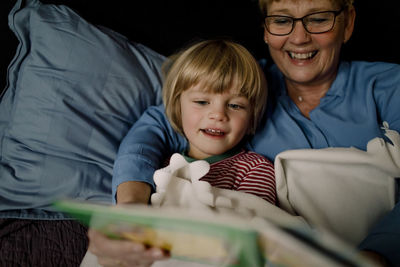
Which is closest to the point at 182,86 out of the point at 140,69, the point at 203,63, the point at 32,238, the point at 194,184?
the point at 203,63

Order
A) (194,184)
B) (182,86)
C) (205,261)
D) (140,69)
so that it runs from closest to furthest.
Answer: (205,261) < (194,184) < (182,86) < (140,69)

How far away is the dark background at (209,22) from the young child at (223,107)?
356 millimetres

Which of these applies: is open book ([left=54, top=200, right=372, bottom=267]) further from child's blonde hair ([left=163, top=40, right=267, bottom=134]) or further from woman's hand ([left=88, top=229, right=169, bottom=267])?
child's blonde hair ([left=163, top=40, right=267, bottom=134])

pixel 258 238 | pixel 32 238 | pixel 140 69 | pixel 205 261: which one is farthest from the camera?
pixel 140 69

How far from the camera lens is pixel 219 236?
44cm

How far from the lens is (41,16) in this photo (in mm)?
1189

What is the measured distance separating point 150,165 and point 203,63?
0.39 m

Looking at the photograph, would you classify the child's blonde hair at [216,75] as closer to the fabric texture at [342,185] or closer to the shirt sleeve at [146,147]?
the shirt sleeve at [146,147]

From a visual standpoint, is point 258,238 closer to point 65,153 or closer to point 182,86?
point 182,86

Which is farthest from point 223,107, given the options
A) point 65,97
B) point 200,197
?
point 65,97

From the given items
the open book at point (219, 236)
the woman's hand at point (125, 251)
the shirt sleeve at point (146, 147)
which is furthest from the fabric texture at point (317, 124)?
the open book at point (219, 236)

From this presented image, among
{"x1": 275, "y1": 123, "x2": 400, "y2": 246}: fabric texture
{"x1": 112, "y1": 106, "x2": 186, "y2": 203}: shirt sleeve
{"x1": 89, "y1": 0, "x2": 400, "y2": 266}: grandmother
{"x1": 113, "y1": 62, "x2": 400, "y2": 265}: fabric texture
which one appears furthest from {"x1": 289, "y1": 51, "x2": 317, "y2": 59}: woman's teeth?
{"x1": 112, "y1": 106, "x2": 186, "y2": 203}: shirt sleeve

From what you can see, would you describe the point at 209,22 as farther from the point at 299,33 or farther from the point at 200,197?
the point at 200,197

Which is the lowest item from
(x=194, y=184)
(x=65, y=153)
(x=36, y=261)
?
(x=36, y=261)
